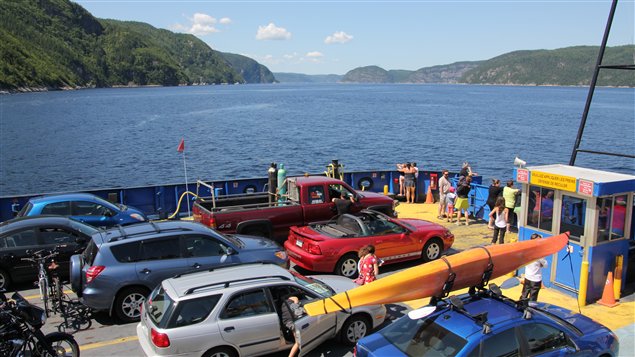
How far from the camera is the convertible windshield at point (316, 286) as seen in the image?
26.4 feet

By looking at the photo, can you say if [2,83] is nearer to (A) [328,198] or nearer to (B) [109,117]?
(B) [109,117]

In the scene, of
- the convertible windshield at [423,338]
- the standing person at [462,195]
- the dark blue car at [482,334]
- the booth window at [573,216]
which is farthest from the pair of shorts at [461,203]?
the convertible windshield at [423,338]

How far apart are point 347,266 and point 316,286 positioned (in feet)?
11.2

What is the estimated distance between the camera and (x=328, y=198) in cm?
1459

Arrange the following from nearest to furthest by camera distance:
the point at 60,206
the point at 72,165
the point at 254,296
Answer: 1. the point at 254,296
2. the point at 60,206
3. the point at 72,165

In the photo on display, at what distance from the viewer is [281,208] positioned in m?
13.9

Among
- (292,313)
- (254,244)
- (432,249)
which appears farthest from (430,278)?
(432,249)

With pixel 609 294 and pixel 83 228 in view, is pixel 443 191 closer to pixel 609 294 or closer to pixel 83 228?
pixel 609 294

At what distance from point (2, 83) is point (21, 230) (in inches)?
6025

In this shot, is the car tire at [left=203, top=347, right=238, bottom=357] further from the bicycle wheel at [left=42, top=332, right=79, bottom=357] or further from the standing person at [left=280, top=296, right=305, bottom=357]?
the bicycle wheel at [left=42, top=332, right=79, bottom=357]

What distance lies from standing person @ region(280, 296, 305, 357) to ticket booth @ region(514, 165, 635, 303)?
600 centimetres

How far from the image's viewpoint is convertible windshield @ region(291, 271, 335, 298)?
316 inches

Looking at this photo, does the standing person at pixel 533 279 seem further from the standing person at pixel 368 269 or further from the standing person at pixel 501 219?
the standing person at pixel 501 219

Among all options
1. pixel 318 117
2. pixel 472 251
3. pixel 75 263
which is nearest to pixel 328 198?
pixel 75 263
